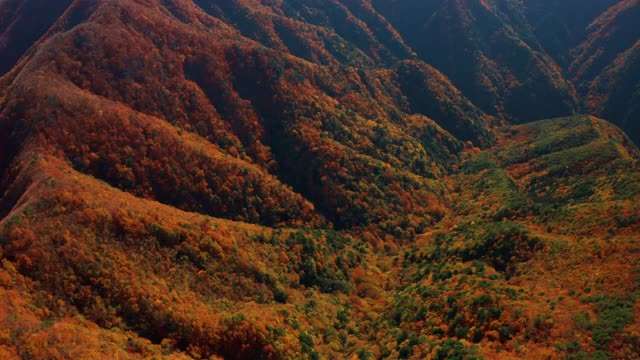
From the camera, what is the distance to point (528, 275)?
215ft

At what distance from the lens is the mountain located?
157 feet

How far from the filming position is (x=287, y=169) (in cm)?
10250

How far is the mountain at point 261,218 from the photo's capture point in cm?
4797

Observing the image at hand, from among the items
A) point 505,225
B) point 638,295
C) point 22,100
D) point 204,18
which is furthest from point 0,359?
point 204,18

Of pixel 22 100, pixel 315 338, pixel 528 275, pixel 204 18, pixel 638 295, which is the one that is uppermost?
pixel 638 295

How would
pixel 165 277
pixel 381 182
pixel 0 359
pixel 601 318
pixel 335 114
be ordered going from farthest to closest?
pixel 335 114, pixel 381 182, pixel 165 277, pixel 601 318, pixel 0 359

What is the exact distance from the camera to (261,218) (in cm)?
8712

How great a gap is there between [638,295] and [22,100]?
9504cm

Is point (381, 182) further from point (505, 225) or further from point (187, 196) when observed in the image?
point (187, 196)

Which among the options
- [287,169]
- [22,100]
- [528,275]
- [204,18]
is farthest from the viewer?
[204,18]

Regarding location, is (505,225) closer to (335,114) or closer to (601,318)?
(601,318)

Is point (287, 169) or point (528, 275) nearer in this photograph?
point (528, 275)

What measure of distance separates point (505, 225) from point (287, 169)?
165 feet

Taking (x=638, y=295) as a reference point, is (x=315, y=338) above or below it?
below
